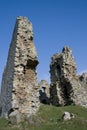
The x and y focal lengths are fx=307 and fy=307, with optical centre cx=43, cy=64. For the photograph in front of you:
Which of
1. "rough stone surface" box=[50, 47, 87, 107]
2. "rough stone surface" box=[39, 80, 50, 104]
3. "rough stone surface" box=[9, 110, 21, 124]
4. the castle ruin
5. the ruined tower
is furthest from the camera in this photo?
"rough stone surface" box=[39, 80, 50, 104]

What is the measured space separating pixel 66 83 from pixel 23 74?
1119 centimetres

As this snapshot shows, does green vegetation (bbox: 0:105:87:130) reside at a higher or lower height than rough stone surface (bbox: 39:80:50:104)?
lower

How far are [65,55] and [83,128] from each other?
18.7 meters

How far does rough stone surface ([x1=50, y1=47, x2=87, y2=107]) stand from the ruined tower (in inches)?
355

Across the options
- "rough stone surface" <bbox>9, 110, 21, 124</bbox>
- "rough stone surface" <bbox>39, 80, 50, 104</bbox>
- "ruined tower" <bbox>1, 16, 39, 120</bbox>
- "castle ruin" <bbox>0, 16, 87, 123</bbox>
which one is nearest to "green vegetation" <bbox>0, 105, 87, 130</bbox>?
"rough stone surface" <bbox>9, 110, 21, 124</bbox>

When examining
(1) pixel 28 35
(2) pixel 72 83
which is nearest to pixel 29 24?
(1) pixel 28 35

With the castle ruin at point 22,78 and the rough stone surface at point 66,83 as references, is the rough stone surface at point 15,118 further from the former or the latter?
the rough stone surface at point 66,83

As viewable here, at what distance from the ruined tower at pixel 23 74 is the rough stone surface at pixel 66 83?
9008mm

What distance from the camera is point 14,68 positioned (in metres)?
23.0

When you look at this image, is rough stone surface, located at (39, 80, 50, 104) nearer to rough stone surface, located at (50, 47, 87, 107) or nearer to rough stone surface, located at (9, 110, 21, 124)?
rough stone surface, located at (50, 47, 87, 107)

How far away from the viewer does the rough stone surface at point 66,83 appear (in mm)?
31781

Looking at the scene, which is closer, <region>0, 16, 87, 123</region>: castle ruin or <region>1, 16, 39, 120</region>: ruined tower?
<region>0, 16, 87, 123</region>: castle ruin

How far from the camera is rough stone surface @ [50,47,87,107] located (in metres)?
31.8

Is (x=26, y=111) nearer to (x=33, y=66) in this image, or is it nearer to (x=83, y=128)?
(x=33, y=66)
